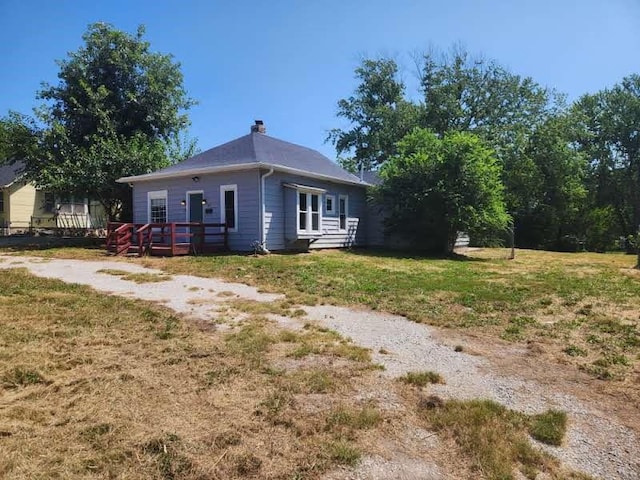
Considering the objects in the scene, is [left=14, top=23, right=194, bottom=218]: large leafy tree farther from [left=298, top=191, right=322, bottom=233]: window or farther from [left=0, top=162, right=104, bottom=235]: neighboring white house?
[left=298, top=191, right=322, bottom=233]: window

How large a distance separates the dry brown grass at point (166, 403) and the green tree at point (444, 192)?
11796 millimetres

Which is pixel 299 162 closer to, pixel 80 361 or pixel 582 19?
pixel 582 19

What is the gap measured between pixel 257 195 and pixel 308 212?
6.91 feet

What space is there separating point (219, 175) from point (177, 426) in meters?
12.6

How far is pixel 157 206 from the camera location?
16.6 m

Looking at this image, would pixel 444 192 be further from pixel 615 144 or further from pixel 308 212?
pixel 615 144

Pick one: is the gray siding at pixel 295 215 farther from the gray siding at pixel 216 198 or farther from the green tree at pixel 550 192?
the green tree at pixel 550 192

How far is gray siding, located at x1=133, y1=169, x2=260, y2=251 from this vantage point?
46.4ft

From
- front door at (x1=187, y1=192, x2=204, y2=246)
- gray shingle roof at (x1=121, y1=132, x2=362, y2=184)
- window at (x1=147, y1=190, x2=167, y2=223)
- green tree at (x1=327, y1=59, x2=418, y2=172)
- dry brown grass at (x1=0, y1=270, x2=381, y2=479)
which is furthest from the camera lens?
green tree at (x1=327, y1=59, x2=418, y2=172)

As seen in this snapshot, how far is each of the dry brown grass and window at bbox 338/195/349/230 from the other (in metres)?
12.7

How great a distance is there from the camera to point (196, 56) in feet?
53.6

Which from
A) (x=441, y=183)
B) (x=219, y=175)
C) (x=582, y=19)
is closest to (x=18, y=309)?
(x=582, y=19)

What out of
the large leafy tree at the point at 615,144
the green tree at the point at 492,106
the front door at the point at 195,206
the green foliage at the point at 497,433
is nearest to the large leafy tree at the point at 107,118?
the front door at the point at 195,206

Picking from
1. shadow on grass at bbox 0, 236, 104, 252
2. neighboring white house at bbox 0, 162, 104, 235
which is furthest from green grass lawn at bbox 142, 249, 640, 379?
neighboring white house at bbox 0, 162, 104, 235
